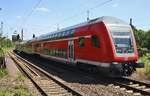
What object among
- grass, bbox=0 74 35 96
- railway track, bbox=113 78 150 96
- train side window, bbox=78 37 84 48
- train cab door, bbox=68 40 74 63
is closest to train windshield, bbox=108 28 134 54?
railway track, bbox=113 78 150 96

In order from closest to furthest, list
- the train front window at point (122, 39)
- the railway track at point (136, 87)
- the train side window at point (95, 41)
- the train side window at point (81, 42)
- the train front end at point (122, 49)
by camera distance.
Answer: the railway track at point (136, 87) < the train front end at point (122, 49) < the train front window at point (122, 39) < the train side window at point (95, 41) < the train side window at point (81, 42)

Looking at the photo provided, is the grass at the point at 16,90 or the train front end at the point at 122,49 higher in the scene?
the train front end at the point at 122,49

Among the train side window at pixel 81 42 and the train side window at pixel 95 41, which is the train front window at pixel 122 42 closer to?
the train side window at pixel 95 41

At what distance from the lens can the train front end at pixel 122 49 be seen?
16.9 meters

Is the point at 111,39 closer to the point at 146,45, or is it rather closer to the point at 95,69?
the point at 95,69

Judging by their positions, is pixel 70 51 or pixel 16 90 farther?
pixel 70 51

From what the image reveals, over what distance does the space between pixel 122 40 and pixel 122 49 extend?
56cm

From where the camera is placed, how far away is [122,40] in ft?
57.7

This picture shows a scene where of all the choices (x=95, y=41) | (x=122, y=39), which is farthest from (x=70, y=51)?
(x=122, y=39)

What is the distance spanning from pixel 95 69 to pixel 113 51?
2.66 meters

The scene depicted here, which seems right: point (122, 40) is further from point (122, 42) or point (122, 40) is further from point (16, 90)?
point (16, 90)

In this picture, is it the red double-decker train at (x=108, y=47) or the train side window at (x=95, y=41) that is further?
the train side window at (x=95, y=41)

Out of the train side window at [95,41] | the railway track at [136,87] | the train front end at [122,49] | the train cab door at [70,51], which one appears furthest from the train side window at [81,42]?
the railway track at [136,87]

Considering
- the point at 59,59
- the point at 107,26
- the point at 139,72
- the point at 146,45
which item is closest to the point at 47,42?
the point at 59,59
